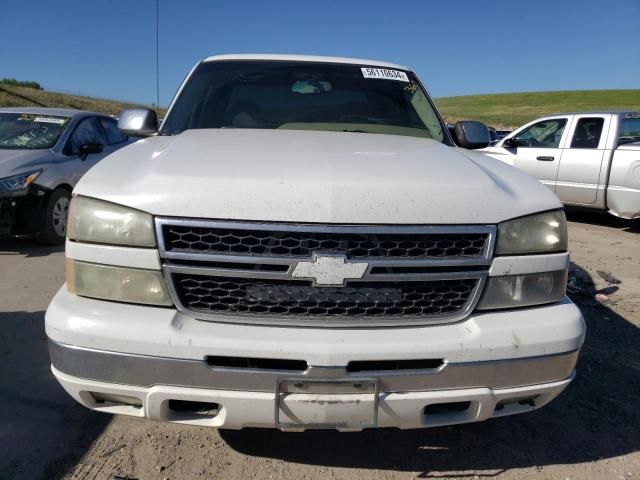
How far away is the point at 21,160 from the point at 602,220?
8.46m

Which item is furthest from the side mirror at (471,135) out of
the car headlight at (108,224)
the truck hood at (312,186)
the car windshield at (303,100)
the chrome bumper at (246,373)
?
the car headlight at (108,224)

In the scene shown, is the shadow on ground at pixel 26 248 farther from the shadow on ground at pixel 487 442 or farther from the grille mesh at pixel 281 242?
the grille mesh at pixel 281 242

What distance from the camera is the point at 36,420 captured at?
2562 millimetres

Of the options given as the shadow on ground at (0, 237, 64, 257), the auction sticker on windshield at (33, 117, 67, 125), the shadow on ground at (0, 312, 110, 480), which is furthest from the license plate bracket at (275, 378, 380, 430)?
the auction sticker on windshield at (33, 117, 67, 125)

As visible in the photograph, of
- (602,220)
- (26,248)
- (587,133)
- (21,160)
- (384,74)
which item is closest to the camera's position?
(384,74)

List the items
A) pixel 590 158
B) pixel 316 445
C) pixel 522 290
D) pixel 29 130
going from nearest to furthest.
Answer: pixel 522 290 → pixel 316 445 → pixel 29 130 → pixel 590 158

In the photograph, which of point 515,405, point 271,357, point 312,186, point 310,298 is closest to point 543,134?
point 515,405

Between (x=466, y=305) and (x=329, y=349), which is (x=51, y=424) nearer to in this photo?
(x=329, y=349)

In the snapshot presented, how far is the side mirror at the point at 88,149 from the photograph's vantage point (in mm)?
6621

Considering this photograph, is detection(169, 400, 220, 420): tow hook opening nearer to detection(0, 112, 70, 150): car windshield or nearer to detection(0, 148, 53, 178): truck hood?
detection(0, 148, 53, 178): truck hood

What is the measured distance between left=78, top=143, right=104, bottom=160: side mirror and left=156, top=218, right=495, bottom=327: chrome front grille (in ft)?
18.0

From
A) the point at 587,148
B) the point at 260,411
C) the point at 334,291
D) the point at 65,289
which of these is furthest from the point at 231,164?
the point at 587,148

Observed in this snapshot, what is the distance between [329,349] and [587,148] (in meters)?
7.52

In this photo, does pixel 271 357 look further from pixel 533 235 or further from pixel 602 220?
pixel 602 220
